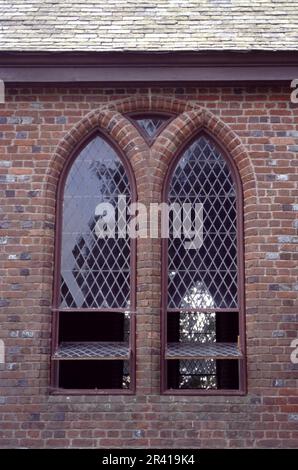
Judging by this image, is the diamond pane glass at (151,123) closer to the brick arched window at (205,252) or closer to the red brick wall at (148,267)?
the red brick wall at (148,267)

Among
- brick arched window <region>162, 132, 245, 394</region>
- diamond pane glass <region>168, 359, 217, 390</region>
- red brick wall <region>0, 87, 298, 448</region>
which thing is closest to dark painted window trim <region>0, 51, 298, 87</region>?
red brick wall <region>0, 87, 298, 448</region>

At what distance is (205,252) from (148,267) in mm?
588

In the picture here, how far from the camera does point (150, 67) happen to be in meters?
6.82

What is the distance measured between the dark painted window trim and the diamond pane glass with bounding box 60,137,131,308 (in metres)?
0.73

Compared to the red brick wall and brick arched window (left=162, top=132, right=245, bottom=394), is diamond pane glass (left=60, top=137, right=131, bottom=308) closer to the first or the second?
the red brick wall

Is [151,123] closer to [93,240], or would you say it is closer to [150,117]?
[150,117]

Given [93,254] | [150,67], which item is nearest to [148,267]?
[93,254]

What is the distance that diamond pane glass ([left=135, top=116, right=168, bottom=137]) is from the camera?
7.08 metres

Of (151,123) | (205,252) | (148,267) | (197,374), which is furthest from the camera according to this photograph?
(197,374)

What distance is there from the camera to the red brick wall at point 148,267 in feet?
20.7

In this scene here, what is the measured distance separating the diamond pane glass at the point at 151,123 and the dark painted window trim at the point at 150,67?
39 centimetres
